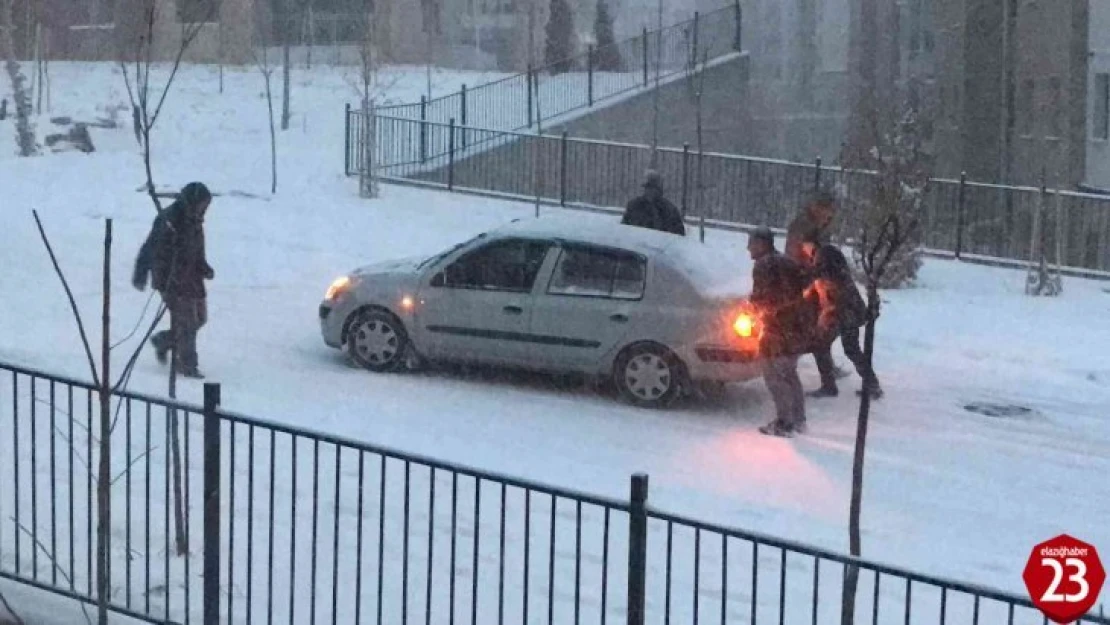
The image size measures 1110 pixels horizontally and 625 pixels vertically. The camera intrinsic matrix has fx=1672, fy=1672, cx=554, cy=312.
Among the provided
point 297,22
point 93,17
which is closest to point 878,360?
point 297,22

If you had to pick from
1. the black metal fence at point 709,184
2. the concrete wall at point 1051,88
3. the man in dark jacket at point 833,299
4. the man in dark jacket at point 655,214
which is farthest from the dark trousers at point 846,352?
the concrete wall at point 1051,88

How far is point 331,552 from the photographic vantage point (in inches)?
324

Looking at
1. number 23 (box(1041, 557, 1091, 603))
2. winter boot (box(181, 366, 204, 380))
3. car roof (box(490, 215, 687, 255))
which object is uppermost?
car roof (box(490, 215, 687, 255))

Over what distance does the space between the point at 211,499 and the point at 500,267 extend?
6731 millimetres

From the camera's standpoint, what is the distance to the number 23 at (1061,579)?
4.45 meters

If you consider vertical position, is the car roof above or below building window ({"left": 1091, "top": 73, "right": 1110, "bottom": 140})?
below

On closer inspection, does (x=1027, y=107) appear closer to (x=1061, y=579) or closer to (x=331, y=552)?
(x=331, y=552)

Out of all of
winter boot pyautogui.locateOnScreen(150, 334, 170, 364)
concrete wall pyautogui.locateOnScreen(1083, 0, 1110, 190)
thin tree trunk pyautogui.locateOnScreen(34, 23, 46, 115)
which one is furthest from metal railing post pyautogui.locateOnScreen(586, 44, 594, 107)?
winter boot pyautogui.locateOnScreen(150, 334, 170, 364)

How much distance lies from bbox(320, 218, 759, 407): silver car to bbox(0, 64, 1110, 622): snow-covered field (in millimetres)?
273

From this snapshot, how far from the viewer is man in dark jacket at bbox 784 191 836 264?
39.3 ft

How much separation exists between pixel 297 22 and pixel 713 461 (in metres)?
34.5

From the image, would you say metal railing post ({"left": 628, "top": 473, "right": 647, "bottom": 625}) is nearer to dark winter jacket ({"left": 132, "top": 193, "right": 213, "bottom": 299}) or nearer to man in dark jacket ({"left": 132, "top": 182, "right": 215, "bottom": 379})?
man in dark jacket ({"left": 132, "top": 182, "right": 215, "bottom": 379})

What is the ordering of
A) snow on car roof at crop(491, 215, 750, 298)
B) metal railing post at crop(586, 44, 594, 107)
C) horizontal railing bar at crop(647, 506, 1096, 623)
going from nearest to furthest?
1. horizontal railing bar at crop(647, 506, 1096, 623)
2. snow on car roof at crop(491, 215, 750, 298)
3. metal railing post at crop(586, 44, 594, 107)

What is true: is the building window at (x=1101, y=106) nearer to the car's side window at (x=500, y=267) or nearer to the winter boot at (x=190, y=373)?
the car's side window at (x=500, y=267)
